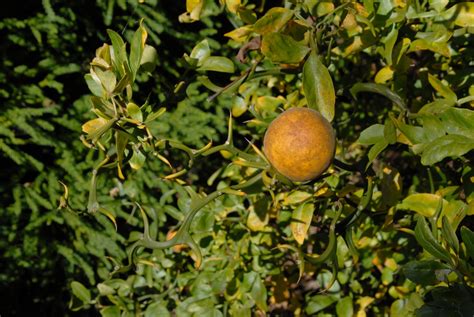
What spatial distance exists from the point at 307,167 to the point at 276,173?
98 mm

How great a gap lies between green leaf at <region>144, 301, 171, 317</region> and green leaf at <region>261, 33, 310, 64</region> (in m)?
0.79

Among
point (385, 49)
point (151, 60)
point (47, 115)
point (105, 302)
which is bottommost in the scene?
point (105, 302)

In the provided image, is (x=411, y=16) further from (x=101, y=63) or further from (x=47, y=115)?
(x=47, y=115)

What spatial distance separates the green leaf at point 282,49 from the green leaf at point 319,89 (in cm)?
3

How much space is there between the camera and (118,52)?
996 millimetres

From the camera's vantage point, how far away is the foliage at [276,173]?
0.98 metres

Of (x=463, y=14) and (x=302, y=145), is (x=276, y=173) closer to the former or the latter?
(x=302, y=145)

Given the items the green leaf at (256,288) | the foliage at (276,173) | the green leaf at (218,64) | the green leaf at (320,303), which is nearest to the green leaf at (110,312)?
the foliage at (276,173)

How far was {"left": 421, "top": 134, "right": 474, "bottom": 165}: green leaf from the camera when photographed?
0.89 metres

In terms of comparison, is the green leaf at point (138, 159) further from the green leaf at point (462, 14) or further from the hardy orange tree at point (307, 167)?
the green leaf at point (462, 14)

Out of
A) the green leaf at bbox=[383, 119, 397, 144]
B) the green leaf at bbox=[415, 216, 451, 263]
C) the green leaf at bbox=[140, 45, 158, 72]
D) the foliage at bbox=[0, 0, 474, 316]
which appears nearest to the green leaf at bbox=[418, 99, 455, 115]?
the foliage at bbox=[0, 0, 474, 316]

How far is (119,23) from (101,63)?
46.7 inches

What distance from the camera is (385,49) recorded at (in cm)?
114

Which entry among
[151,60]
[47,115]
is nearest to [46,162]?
[47,115]
